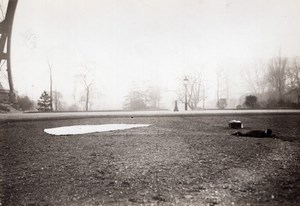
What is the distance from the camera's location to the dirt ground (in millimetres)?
4484

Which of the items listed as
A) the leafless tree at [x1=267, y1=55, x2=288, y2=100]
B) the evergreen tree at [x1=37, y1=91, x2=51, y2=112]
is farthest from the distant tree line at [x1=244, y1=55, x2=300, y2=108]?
the evergreen tree at [x1=37, y1=91, x2=51, y2=112]

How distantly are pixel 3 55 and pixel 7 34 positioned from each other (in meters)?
0.97

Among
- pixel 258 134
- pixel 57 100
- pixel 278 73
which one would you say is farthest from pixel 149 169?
pixel 57 100

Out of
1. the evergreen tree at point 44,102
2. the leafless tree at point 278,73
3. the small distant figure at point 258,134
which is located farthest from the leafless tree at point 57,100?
the small distant figure at point 258,134

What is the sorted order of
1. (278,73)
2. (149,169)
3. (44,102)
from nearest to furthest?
1. (149,169)
2. (44,102)
3. (278,73)

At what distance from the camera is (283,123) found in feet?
38.4

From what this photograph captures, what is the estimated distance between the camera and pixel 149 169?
564 centimetres

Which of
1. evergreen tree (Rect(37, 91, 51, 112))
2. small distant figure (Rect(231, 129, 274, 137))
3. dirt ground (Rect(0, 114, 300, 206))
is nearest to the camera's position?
dirt ground (Rect(0, 114, 300, 206))

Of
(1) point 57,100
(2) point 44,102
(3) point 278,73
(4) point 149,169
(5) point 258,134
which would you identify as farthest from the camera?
(1) point 57,100

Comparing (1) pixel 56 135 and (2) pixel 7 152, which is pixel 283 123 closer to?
(1) pixel 56 135

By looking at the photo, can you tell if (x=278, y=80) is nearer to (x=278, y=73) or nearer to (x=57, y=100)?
(x=278, y=73)

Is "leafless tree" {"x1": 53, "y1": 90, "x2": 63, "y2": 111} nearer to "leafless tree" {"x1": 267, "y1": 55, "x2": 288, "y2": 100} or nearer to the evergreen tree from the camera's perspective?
the evergreen tree

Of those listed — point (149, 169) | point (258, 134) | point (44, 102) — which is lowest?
point (149, 169)

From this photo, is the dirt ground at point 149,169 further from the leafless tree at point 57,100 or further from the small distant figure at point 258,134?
the leafless tree at point 57,100
